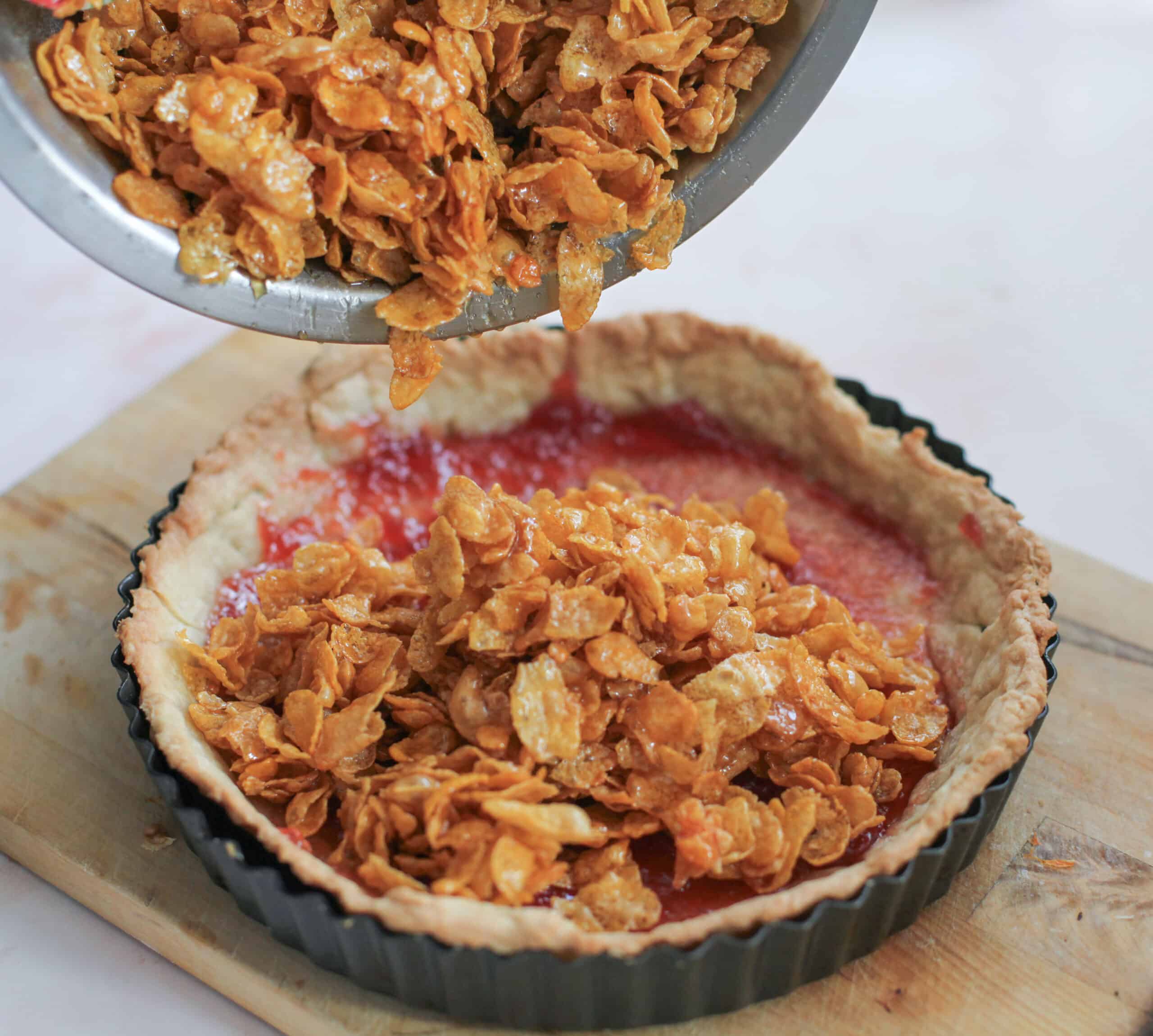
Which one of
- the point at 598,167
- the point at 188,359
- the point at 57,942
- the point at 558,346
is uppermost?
the point at 598,167

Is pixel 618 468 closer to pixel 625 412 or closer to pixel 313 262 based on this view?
pixel 625 412

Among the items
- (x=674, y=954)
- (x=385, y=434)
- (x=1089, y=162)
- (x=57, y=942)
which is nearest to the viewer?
(x=674, y=954)

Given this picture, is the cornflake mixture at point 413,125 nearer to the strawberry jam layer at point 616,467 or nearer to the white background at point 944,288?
the strawberry jam layer at point 616,467

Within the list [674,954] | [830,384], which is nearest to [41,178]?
[674,954]

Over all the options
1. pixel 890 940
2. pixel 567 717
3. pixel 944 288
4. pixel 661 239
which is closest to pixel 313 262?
pixel 661 239

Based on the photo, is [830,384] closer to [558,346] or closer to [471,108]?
[558,346]

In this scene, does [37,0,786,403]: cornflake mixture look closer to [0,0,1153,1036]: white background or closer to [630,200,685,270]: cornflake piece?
[630,200,685,270]: cornflake piece
